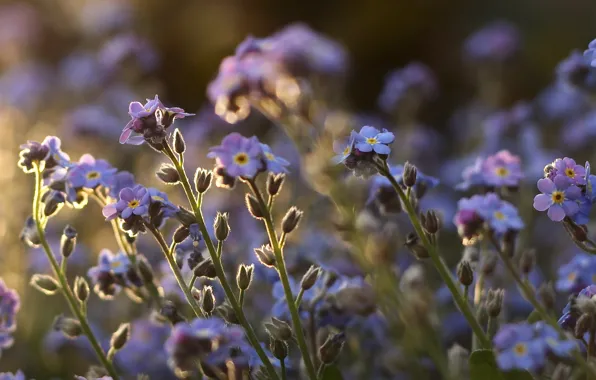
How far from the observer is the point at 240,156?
1878mm

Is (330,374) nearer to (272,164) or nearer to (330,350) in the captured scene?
(330,350)

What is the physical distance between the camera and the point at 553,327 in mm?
1768

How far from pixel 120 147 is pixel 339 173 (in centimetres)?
187

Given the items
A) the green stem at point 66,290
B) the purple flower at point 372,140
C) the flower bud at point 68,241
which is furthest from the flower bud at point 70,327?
the purple flower at point 372,140

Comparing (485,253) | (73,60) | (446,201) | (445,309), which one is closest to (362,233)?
(485,253)

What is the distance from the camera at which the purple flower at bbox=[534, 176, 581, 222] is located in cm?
186

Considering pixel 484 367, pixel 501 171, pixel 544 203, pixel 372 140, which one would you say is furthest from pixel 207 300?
pixel 501 171

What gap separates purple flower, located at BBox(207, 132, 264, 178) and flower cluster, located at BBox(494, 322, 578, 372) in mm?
665

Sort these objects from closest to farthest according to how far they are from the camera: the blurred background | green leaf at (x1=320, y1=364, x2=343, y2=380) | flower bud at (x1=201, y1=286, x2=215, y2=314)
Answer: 1. flower bud at (x1=201, y1=286, x2=215, y2=314)
2. green leaf at (x1=320, y1=364, x2=343, y2=380)
3. the blurred background

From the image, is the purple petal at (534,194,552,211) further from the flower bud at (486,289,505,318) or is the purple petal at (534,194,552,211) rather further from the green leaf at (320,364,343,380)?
the green leaf at (320,364,343,380)

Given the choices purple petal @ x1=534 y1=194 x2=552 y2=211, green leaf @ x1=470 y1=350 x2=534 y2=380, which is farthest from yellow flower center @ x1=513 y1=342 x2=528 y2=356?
purple petal @ x1=534 y1=194 x2=552 y2=211

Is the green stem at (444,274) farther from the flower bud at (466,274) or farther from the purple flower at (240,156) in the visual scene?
the purple flower at (240,156)

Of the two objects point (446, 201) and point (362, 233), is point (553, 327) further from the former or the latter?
point (446, 201)

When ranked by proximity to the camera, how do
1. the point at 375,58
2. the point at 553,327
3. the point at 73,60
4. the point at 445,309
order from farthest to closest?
the point at 375,58 < the point at 73,60 < the point at 445,309 < the point at 553,327
